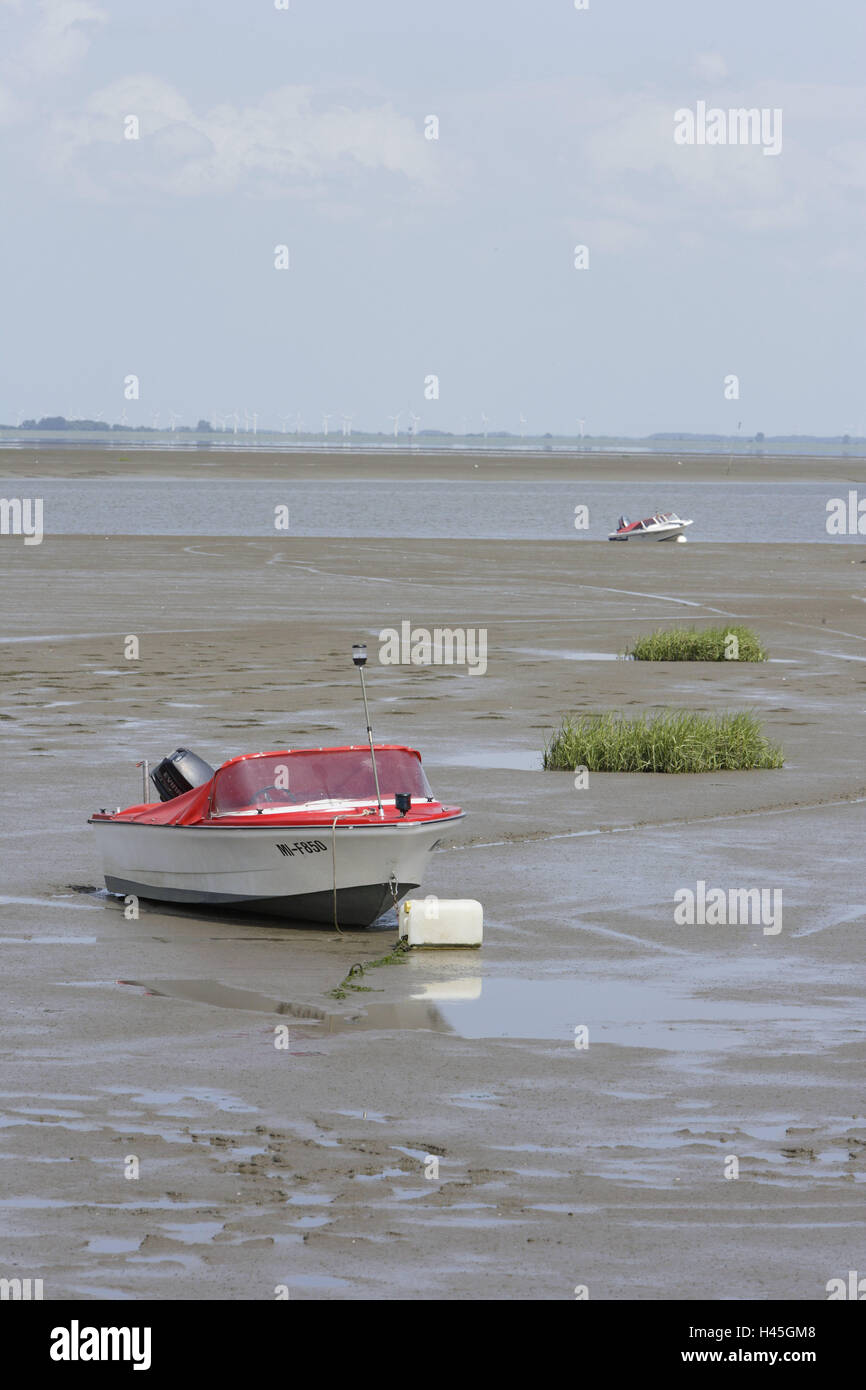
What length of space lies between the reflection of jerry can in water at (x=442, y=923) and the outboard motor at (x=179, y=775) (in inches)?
96.4

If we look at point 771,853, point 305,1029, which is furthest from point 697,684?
point 305,1029

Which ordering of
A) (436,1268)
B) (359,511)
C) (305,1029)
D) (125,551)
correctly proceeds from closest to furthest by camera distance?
(436,1268) < (305,1029) < (125,551) < (359,511)

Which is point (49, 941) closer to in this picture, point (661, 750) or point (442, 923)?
point (442, 923)

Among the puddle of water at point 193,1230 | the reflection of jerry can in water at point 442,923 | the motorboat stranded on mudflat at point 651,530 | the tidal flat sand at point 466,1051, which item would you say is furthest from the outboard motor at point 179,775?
the motorboat stranded on mudflat at point 651,530

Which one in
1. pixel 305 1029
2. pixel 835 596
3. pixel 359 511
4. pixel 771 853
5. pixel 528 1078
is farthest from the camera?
pixel 359 511

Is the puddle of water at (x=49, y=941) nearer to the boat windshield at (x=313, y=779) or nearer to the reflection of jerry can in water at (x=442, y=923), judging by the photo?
the boat windshield at (x=313, y=779)

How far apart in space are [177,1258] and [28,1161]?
5.66 ft

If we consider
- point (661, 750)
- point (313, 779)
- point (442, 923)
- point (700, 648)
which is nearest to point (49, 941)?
point (313, 779)

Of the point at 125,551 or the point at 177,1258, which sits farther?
the point at 125,551

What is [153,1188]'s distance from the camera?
1080 cm

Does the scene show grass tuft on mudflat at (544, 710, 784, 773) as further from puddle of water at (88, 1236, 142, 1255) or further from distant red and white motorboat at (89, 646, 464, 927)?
puddle of water at (88, 1236, 142, 1255)

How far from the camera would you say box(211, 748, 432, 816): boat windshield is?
17.2m

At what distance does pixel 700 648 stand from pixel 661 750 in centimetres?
1343
